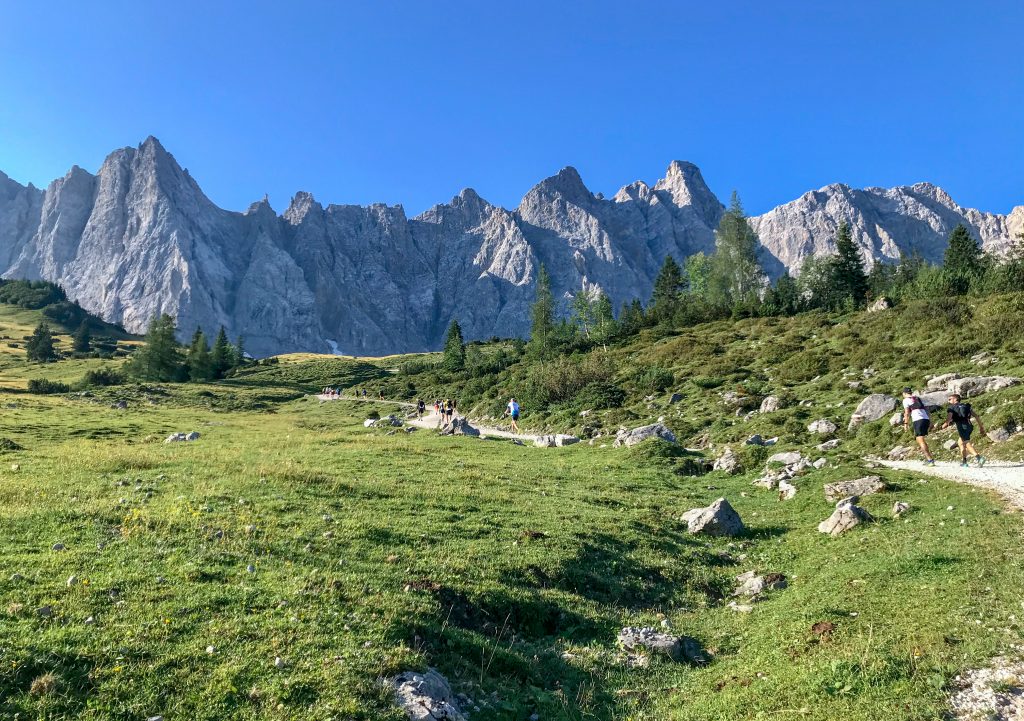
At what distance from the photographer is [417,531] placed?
15.4 meters

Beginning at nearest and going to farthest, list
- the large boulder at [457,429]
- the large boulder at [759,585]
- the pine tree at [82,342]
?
1. the large boulder at [759,585]
2. the large boulder at [457,429]
3. the pine tree at [82,342]

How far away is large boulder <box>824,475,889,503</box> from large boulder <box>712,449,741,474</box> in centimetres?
732

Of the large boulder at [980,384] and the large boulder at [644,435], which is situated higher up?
the large boulder at [980,384]

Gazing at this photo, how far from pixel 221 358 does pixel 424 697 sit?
143655 millimetres

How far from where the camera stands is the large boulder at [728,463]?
88.5 feet

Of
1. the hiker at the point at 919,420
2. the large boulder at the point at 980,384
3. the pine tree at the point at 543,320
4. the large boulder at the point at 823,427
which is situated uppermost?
the pine tree at the point at 543,320

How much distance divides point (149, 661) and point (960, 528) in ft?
56.2

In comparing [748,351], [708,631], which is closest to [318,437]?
[708,631]

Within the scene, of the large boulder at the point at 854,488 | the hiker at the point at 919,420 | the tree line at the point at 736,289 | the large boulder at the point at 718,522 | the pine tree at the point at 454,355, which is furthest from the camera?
the pine tree at the point at 454,355

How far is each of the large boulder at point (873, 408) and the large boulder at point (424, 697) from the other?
2702cm

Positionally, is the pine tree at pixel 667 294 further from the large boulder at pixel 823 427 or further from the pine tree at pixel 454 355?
the large boulder at pixel 823 427

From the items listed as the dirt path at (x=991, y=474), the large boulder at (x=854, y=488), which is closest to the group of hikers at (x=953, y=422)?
the dirt path at (x=991, y=474)

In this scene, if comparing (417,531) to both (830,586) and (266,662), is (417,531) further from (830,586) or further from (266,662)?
(830,586)

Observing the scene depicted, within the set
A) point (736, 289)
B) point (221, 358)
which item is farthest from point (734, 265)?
point (221, 358)
